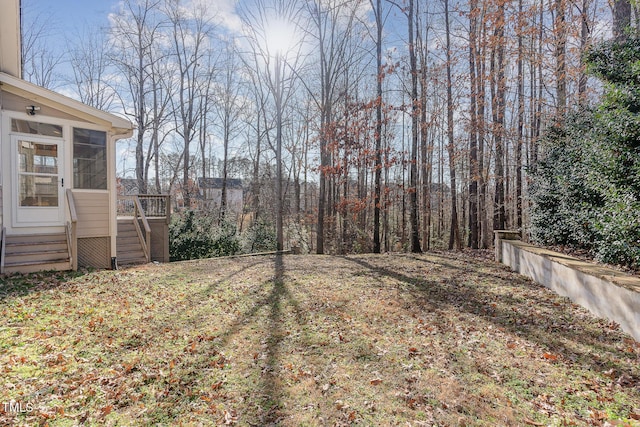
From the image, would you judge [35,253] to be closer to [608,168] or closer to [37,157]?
[37,157]

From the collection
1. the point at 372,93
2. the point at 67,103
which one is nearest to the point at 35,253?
the point at 67,103

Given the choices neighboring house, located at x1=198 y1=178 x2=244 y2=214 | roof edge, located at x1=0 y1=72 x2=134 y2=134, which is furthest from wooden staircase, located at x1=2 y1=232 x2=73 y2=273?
neighboring house, located at x1=198 y1=178 x2=244 y2=214

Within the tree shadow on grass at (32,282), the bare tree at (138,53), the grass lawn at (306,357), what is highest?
the bare tree at (138,53)

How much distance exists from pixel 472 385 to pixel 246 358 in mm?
2174

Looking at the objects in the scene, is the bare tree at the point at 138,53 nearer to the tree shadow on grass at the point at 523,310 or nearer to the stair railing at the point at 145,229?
the stair railing at the point at 145,229

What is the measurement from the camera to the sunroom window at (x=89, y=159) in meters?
6.67

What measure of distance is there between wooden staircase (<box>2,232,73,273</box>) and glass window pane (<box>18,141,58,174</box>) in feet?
4.56

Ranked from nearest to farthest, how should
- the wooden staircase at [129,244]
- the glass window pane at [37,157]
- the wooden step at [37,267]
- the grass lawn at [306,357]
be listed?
the grass lawn at [306,357]
the wooden step at [37,267]
the glass window pane at [37,157]
the wooden staircase at [129,244]

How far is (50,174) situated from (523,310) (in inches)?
366

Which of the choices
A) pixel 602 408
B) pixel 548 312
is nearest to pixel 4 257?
pixel 602 408

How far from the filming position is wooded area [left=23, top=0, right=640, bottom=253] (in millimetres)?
10008

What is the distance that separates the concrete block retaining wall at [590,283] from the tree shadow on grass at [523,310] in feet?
0.72

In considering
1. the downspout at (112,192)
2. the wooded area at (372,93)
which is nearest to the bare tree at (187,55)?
the wooded area at (372,93)

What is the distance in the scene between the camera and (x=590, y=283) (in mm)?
4328
